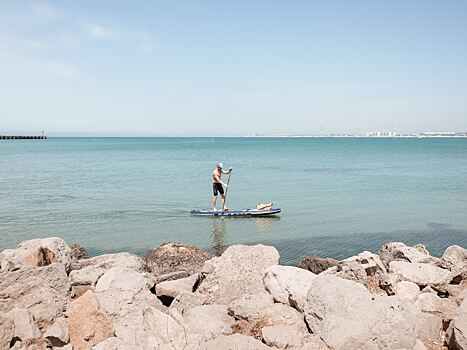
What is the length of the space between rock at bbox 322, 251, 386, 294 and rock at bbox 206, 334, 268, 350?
8.83 feet

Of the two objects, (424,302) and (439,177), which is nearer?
(424,302)

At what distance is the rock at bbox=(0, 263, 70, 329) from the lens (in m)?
7.25

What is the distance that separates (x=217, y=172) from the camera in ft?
74.9

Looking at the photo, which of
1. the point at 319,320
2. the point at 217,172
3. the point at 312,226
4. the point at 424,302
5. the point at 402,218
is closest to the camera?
the point at 319,320

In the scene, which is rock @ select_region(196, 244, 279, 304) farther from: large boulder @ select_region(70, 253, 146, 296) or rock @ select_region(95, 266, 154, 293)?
large boulder @ select_region(70, 253, 146, 296)

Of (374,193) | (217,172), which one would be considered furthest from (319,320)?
(374,193)

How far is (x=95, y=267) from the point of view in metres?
9.94

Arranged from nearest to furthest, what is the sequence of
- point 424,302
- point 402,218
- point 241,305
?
1. point 241,305
2. point 424,302
3. point 402,218

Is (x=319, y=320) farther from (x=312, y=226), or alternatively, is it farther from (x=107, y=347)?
(x=312, y=226)

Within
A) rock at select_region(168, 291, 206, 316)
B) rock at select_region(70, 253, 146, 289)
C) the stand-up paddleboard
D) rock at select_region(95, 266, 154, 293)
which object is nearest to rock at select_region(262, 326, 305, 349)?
rock at select_region(168, 291, 206, 316)

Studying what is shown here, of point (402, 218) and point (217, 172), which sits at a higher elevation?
point (217, 172)

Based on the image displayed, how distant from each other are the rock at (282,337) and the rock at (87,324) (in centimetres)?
218

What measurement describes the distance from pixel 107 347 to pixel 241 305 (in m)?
2.20

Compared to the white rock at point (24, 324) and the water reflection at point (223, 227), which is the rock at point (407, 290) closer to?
the white rock at point (24, 324)
